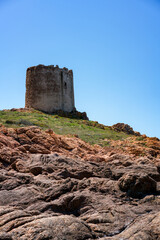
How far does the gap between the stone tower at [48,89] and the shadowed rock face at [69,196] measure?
2328 cm

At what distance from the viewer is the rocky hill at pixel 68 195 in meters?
6.73

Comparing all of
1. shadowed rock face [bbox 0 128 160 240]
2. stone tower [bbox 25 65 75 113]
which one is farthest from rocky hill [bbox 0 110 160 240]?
stone tower [bbox 25 65 75 113]

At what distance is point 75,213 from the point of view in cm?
873

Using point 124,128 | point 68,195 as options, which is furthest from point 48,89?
point 68,195

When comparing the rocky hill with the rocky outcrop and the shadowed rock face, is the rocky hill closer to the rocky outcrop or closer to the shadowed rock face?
the shadowed rock face

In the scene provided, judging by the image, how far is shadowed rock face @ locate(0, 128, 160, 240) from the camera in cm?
672

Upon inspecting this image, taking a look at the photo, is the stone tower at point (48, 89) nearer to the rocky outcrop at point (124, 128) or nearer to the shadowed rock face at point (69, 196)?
the rocky outcrop at point (124, 128)

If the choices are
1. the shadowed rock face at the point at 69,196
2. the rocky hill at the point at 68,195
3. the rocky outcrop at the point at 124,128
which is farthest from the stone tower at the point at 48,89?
the shadowed rock face at the point at 69,196

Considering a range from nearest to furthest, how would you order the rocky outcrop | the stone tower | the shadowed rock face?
the shadowed rock face → the rocky outcrop → the stone tower

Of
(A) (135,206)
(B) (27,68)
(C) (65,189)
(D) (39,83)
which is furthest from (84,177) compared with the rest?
(B) (27,68)

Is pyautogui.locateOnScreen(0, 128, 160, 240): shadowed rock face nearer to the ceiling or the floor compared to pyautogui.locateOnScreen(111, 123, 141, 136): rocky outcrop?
nearer to the floor

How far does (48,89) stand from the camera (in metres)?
37.6

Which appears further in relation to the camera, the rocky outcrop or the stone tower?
the stone tower

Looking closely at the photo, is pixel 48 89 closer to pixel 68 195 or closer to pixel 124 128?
pixel 124 128
